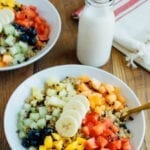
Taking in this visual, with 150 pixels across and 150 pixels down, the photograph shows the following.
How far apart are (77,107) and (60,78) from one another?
18cm

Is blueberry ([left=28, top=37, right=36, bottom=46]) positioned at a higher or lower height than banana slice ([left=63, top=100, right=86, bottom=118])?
lower

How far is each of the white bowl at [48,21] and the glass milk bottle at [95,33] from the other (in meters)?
0.07

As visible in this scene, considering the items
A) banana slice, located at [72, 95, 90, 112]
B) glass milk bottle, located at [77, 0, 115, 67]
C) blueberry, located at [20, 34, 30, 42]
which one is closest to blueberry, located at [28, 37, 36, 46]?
blueberry, located at [20, 34, 30, 42]

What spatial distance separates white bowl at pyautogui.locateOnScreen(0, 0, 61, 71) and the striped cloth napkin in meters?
0.08

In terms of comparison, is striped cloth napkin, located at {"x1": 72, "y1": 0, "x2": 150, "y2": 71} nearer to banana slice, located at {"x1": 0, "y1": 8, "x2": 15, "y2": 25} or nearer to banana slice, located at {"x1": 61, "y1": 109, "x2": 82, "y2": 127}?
banana slice, located at {"x1": 0, "y1": 8, "x2": 15, "y2": 25}

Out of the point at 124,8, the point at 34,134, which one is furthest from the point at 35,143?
the point at 124,8

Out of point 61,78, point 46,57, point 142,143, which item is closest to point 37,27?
point 46,57

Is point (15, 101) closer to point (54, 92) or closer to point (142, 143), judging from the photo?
point (54, 92)

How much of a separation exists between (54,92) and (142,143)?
0.24 metres

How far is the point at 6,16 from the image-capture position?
114 centimetres

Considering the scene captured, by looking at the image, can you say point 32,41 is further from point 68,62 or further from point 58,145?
point 58,145

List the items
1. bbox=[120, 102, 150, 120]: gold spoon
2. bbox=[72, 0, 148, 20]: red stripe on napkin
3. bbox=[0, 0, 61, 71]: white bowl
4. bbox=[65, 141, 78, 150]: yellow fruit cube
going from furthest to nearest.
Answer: bbox=[72, 0, 148, 20]: red stripe on napkin → bbox=[0, 0, 61, 71]: white bowl → bbox=[120, 102, 150, 120]: gold spoon → bbox=[65, 141, 78, 150]: yellow fruit cube

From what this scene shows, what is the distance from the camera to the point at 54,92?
1013mm

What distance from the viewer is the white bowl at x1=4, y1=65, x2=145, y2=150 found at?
924 mm
